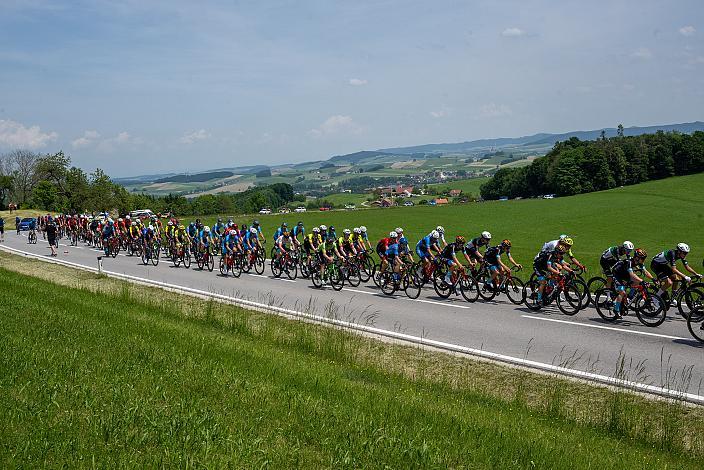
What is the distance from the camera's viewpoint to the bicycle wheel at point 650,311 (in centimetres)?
1206

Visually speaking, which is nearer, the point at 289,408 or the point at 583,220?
the point at 289,408

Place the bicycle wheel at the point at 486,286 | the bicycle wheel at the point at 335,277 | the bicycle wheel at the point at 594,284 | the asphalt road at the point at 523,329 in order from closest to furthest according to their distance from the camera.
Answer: the asphalt road at the point at 523,329, the bicycle wheel at the point at 594,284, the bicycle wheel at the point at 486,286, the bicycle wheel at the point at 335,277

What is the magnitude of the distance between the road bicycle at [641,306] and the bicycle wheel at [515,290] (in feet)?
7.57

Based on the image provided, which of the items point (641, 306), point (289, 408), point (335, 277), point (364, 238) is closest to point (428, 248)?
point (335, 277)

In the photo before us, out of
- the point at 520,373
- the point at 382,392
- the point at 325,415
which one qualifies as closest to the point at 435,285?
the point at 520,373

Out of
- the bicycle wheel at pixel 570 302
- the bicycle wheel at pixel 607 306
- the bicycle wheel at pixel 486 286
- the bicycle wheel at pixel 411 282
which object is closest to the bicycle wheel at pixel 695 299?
the bicycle wheel at pixel 607 306

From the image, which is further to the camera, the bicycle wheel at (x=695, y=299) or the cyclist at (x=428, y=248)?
the cyclist at (x=428, y=248)

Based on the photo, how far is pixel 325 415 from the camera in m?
5.90

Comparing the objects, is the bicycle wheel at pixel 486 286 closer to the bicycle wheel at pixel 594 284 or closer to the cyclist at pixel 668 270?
the bicycle wheel at pixel 594 284

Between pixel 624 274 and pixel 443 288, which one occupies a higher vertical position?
pixel 624 274

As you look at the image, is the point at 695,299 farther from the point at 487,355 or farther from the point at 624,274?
the point at 487,355

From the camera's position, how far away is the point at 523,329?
1222 cm

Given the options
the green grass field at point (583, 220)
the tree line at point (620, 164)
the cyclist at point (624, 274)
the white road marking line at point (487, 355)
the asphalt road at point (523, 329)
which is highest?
the tree line at point (620, 164)

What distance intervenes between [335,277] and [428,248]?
11.0 ft
